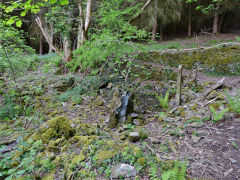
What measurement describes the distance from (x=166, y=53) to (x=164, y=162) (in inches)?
272

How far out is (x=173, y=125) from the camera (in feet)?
10.2

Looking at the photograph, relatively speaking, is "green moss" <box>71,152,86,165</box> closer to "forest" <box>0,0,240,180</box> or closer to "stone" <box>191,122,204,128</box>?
"forest" <box>0,0,240,180</box>

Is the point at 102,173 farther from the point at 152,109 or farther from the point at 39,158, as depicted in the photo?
the point at 152,109

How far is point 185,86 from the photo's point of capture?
16.2 ft

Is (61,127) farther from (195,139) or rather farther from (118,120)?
(195,139)

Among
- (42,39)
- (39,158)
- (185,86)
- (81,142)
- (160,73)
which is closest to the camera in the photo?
(39,158)

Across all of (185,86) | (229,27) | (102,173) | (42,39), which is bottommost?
(102,173)

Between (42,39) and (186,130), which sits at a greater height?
(42,39)

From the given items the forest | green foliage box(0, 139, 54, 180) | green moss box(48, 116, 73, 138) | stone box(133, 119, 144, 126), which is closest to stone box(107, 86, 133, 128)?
the forest

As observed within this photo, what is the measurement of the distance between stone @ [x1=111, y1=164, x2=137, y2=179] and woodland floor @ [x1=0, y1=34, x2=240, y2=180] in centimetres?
14

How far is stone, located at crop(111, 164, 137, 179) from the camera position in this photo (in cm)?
170

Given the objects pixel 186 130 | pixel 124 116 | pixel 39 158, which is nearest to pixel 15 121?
pixel 39 158

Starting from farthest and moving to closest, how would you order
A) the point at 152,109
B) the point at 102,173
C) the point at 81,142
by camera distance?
the point at 152,109 → the point at 81,142 → the point at 102,173

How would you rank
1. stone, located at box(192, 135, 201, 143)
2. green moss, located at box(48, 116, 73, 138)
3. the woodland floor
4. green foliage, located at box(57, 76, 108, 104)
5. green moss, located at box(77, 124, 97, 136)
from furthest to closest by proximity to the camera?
green foliage, located at box(57, 76, 108, 104) < green moss, located at box(77, 124, 97, 136) < green moss, located at box(48, 116, 73, 138) < stone, located at box(192, 135, 201, 143) < the woodland floor
